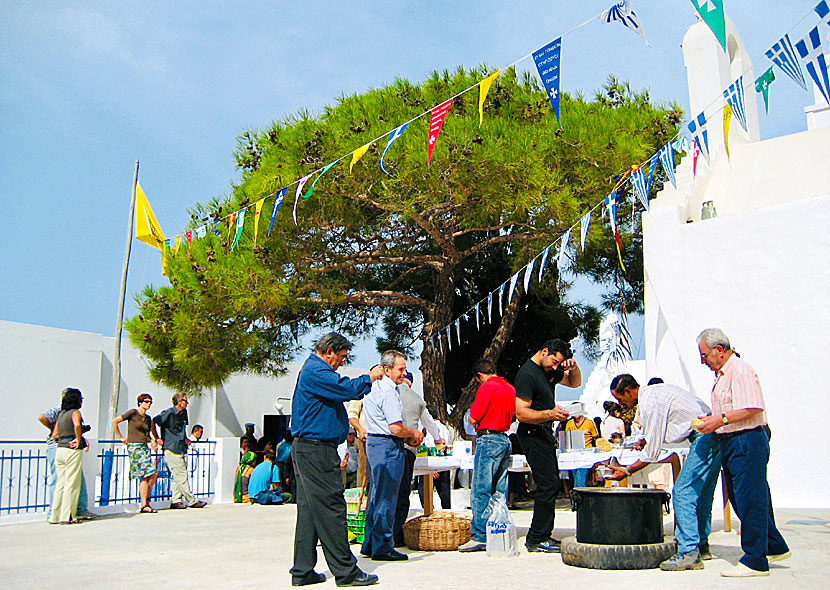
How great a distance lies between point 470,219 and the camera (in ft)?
42.3

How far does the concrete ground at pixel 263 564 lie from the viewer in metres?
4.67

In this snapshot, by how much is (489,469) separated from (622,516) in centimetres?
116

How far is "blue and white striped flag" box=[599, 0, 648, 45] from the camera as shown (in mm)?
8648

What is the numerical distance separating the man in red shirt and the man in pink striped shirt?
1709mm

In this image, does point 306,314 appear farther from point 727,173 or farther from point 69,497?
point 727,173

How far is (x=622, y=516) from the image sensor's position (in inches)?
205

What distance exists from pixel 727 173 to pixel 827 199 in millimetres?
2460

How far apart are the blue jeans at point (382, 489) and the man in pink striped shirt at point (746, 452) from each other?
2.16 meters

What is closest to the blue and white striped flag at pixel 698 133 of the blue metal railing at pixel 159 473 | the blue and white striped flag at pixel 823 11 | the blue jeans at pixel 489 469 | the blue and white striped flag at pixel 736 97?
the blue and white striped flag at pixel 736 97

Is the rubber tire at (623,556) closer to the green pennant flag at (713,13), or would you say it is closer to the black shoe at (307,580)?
the black shoe at (307,580)

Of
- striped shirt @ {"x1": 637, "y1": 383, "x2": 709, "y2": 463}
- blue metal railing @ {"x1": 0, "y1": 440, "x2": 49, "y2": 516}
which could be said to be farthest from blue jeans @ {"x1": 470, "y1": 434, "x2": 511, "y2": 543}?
blue metal railing @ {"x1": 0, "y1": 440, "x2": 49, "y2": 516}

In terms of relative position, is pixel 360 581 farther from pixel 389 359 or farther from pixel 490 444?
pixel 389 359

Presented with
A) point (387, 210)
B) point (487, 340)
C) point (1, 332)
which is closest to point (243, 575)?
point (387, 210)

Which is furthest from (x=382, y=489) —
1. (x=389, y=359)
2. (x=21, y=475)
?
(x=21, y=475)
